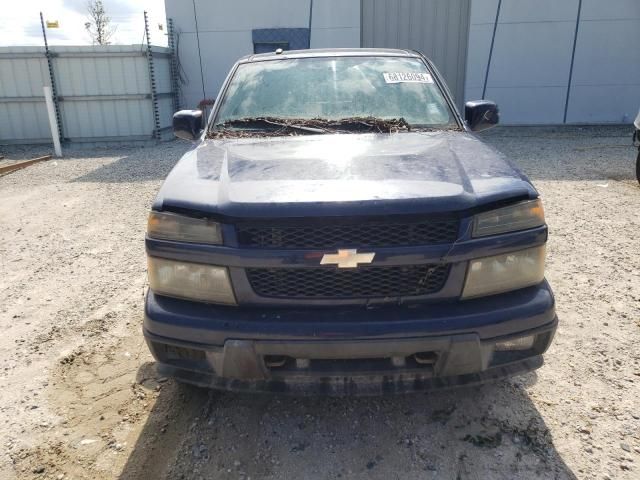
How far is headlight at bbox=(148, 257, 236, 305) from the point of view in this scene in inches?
79.2

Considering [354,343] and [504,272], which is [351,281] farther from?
[504,272]

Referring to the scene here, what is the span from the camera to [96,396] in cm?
264

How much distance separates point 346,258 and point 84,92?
37.6ft

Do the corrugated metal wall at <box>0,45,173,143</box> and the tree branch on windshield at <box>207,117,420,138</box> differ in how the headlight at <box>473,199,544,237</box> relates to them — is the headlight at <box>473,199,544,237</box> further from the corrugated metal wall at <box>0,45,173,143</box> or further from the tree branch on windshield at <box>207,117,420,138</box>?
the corrugated metal wall at <box>0,45,173,143</box>

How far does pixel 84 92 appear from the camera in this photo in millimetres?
11273

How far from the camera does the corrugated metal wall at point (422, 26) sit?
1183 cm

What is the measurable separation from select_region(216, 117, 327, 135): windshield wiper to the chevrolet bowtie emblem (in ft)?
4.10

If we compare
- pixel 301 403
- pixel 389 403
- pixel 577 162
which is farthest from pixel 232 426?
pixel 577 162

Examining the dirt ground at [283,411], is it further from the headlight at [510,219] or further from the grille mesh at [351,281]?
the headlight at [510,219]

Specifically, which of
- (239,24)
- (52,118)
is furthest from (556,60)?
(52,118)

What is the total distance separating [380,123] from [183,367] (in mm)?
1899

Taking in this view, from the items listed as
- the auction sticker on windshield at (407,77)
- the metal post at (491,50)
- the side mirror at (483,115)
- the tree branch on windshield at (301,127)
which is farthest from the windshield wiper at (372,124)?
the metal post at (491,50)

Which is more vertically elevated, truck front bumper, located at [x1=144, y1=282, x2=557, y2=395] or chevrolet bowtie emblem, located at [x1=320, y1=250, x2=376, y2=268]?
chevrolet bowtie emblem, located at [x1=320, y1=250, x2=376, y2=268]

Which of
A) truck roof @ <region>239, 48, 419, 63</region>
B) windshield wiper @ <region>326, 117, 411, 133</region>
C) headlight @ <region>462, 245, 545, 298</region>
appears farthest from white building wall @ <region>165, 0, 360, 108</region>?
headlight @ <region>462, 245, 545, 298</region>
